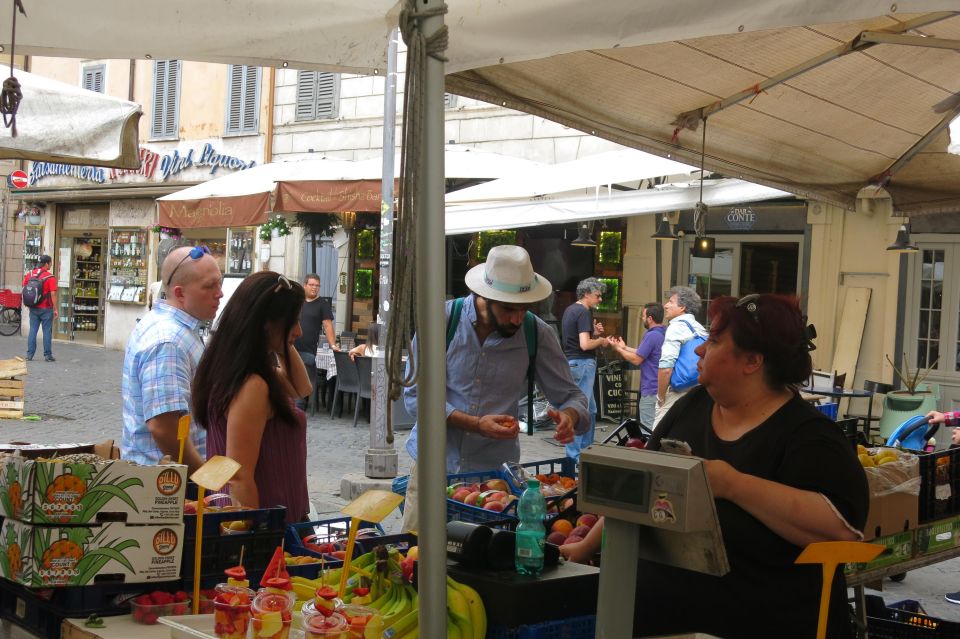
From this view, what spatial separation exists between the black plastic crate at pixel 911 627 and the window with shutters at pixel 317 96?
57.1ft

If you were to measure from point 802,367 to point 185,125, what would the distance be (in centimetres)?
2221

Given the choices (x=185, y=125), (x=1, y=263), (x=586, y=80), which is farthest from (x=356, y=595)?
(x=1, y=263)

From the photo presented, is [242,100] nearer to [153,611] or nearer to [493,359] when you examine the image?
[493,359]

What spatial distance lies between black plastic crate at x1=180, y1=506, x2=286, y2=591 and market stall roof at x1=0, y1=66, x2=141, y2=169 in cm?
294

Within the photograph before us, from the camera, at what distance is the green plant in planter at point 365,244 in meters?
17.4

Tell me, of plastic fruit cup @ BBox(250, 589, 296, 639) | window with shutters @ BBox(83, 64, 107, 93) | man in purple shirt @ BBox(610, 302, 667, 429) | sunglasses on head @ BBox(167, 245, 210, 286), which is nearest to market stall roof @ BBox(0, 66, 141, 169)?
sunglasses on head @ BBox(167, 245, 210, 286)

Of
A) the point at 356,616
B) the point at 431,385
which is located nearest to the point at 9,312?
the point at 356,616

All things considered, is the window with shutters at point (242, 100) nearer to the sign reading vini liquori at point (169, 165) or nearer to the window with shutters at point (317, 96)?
the sign reading vini liquori at point (169, 165)

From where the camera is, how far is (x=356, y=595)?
2748 millimetres

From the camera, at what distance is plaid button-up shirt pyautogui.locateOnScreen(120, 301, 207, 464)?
12.9 ft

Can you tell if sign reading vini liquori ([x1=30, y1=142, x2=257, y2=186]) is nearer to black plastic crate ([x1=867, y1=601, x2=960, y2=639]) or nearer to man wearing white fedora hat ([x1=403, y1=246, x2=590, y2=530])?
man wearing white fedora hat ([x1=403, y1=246, x2=590, y2=530])

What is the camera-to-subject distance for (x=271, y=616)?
2.53 meters

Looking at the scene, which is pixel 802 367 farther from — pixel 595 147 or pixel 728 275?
pixel 595 147

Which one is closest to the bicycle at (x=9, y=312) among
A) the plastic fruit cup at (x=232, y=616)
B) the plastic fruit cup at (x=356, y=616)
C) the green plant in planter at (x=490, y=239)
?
the green plant in planter at (x=490, y=239)
